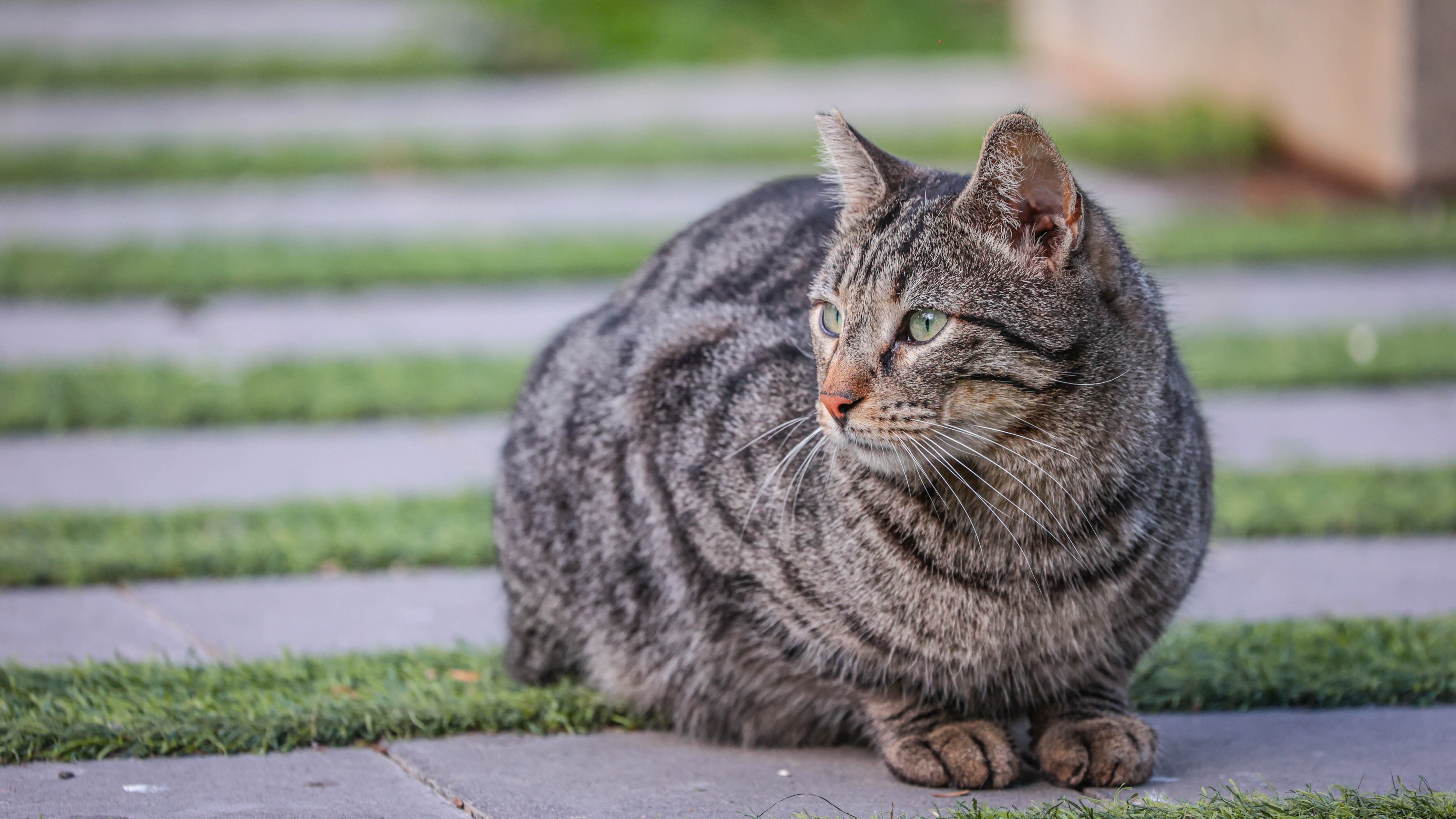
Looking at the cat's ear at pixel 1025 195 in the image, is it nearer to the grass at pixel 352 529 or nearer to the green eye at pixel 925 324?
the green eye at pixel 925 324

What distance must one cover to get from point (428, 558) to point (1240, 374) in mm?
2912

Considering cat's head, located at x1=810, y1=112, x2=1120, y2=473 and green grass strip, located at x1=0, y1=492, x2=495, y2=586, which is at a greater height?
cat's head, located at x1=810, y1=112, x2=1120, y2=473

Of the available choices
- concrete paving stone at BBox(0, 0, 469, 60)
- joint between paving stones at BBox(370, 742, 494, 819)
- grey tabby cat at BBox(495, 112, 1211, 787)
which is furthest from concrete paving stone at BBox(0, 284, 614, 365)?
concrete paving stone at BBox(0, 0, 469, 60)

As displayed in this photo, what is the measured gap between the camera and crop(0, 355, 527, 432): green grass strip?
15.9 feet

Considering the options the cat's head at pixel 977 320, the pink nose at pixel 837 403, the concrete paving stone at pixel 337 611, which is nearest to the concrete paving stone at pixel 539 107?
the concrete paving stone at pixel 337 611

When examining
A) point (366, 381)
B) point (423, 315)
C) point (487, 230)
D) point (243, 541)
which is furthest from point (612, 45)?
point (243, 541)

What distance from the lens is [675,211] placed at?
7727 millimetres

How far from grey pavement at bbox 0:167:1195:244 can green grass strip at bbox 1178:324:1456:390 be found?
6.13 ft

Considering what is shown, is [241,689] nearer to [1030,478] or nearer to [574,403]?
[574,403]

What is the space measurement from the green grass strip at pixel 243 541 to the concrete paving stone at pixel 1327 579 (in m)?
1.82

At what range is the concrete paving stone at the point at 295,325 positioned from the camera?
562 centimetres

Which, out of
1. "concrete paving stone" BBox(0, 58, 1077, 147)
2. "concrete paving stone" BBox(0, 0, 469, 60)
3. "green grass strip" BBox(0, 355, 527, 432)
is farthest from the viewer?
"concrete paving stone" BBox(0, 0, 469, 60)

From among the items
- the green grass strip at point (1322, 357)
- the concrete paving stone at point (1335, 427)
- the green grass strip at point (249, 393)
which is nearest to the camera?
the concrete paving stone at point (1335, 427)

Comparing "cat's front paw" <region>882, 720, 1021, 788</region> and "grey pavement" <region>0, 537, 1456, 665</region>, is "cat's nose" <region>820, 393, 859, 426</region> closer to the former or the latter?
"cat's front paw" <region>882, 720, 1021, 788</region>
